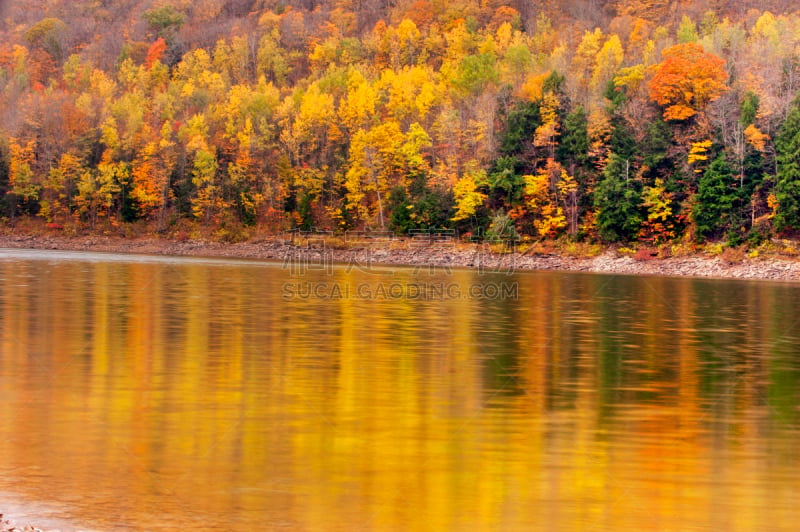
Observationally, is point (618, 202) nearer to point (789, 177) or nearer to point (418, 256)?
point (789, 177)

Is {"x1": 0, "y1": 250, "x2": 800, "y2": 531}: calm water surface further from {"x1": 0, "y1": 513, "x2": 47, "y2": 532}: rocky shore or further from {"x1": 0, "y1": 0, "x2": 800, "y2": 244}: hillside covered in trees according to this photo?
{"x1": 0, "y1": 0, "x2": 800, "y2": 244}: hillside covered in trees

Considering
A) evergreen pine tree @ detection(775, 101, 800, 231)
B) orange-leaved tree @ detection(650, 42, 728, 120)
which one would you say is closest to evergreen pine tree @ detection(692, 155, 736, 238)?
evergreen pine tree @ detection(775, 101, 800, 231)

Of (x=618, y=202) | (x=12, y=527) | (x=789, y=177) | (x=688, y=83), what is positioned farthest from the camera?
(x=688, y=83)

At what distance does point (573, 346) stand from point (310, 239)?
77.3 m

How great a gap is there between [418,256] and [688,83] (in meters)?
28.0

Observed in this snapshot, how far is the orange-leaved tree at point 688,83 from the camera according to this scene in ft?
273

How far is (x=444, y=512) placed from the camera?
11320mm

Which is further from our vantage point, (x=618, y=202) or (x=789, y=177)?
(x=618, y=202)

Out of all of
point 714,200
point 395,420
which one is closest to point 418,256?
point 714,200

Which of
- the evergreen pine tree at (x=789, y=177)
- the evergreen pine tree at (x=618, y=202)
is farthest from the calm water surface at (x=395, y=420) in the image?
the evergreen pine tree at (x=618, y=202)

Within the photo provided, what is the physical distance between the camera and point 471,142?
99938 mm

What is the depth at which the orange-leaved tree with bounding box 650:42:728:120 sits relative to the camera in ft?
273

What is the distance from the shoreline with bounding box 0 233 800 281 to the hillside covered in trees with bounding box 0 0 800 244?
3141mm

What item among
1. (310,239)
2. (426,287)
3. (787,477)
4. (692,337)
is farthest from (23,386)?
(310,239)
